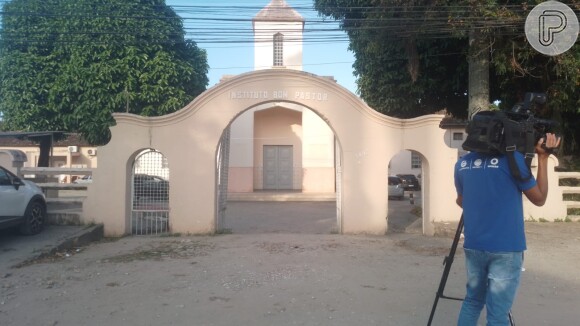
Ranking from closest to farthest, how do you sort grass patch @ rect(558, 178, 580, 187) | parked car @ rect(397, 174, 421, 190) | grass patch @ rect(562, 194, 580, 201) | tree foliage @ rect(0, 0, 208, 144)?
grass patch @ rect(562, 194, 580, 201)
grass patch @ rect(558, 178, 580, 187)
tree foliage @ rect(0, 0, 208, 144)
parked car @ rect(397, 174, 421, 190)

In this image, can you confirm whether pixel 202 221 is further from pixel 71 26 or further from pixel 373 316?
pixel 71 26

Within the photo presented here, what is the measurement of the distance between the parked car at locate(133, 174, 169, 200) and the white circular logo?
876 centimetres

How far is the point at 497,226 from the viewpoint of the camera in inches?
128

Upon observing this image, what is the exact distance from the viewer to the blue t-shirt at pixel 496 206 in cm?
322

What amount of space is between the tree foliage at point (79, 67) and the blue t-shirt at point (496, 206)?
15.5 meters

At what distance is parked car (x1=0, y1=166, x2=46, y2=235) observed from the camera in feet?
27.6

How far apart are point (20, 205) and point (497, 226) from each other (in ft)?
28.3

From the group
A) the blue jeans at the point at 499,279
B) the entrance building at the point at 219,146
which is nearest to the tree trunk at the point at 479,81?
the entrance building at the point at 219,146

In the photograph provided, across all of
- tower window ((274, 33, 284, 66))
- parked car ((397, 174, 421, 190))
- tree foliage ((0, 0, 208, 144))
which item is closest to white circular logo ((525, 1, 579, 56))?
tree foliage ((0, 0, 208, 144))

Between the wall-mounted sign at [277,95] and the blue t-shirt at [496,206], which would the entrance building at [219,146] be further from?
the blue t-shirt at [496,206]

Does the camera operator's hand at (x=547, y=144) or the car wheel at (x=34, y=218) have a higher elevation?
the camera operator's hand at (x=547, y=144)

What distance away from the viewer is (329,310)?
5.22 m

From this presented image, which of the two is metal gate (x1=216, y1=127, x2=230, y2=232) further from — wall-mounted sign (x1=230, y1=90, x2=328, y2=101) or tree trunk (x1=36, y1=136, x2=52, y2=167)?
tree trunk (x1=36, y1=136, x2=52, y2=167)

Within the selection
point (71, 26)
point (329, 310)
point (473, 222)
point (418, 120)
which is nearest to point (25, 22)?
point (71, 26)
